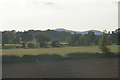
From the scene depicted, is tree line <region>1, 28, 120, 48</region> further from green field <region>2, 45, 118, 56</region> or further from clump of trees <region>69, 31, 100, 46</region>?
green field <region>2, 45, 118, 56</region>

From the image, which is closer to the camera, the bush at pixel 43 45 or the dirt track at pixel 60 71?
the dirt track at pixel 60 71

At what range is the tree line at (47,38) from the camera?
79.9 ft

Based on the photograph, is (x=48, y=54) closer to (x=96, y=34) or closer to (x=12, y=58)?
(x=12, y=58)

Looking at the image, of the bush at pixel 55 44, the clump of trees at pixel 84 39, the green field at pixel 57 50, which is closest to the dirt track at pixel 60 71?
the green field at pixel 57 50

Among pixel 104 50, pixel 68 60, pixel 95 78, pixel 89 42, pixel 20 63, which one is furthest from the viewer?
pixel 89 42

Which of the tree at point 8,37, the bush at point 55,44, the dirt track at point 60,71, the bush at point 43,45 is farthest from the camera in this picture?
the bush at point 55,44

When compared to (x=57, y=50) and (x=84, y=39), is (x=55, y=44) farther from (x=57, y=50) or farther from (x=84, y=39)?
(x=84, y=39)

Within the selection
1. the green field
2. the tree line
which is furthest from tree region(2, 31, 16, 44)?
the green field

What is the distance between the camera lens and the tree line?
24.4 metres

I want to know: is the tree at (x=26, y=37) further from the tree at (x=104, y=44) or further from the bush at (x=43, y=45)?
the tree at (x=104, y=44)

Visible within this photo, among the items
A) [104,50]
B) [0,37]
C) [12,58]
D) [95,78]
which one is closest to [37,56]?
[12,58]

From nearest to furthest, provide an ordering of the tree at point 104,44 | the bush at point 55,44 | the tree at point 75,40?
the tree at point 104,44
the bush at point 55,44
the tree at point 75,40

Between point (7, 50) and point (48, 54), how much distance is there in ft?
15.3

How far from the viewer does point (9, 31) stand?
2406cm
